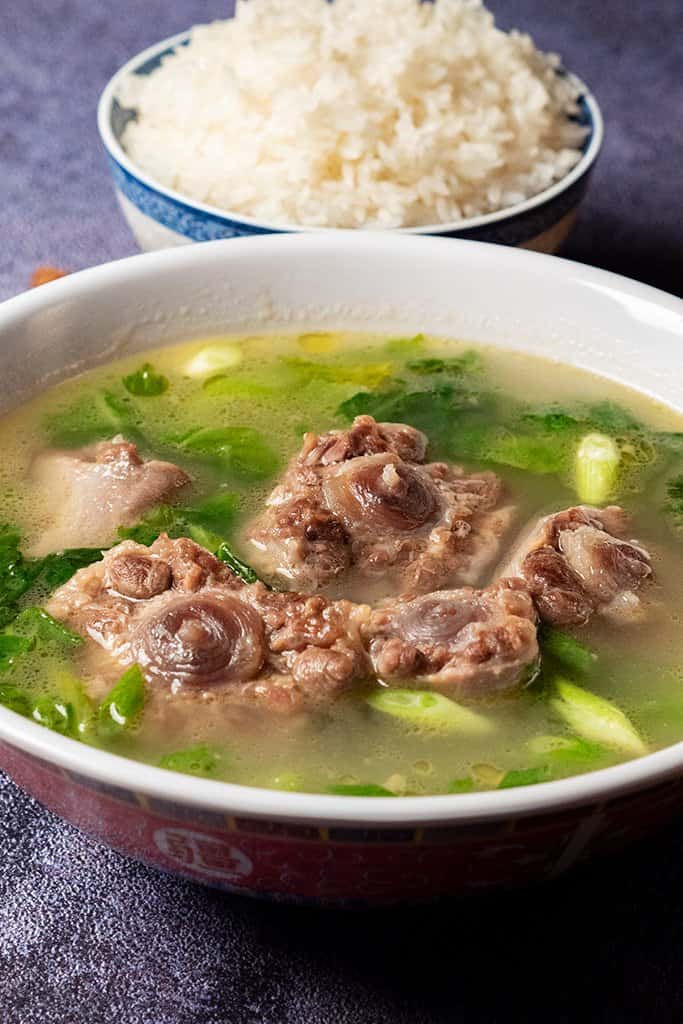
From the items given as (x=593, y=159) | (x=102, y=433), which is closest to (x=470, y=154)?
(x=593, y=159)

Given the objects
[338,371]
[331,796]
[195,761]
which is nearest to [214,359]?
[338,371]

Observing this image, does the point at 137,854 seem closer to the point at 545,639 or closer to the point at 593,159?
the point at 545,639

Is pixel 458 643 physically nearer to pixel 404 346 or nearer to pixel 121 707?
pixel 121 707

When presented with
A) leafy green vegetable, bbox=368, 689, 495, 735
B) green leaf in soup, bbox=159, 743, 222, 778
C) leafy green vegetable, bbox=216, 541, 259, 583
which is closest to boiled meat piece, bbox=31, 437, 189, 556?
leafy green vegetable, bbox=216, 541, 259, 583

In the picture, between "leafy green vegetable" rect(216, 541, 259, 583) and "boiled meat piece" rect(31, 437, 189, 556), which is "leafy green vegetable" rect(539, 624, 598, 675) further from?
"boiled meat piece" rect(31, 437, 189, 556)

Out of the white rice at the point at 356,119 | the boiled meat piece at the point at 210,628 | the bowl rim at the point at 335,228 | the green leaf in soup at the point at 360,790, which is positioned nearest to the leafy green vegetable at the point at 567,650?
the boiled meat piece at the point at 210,628
